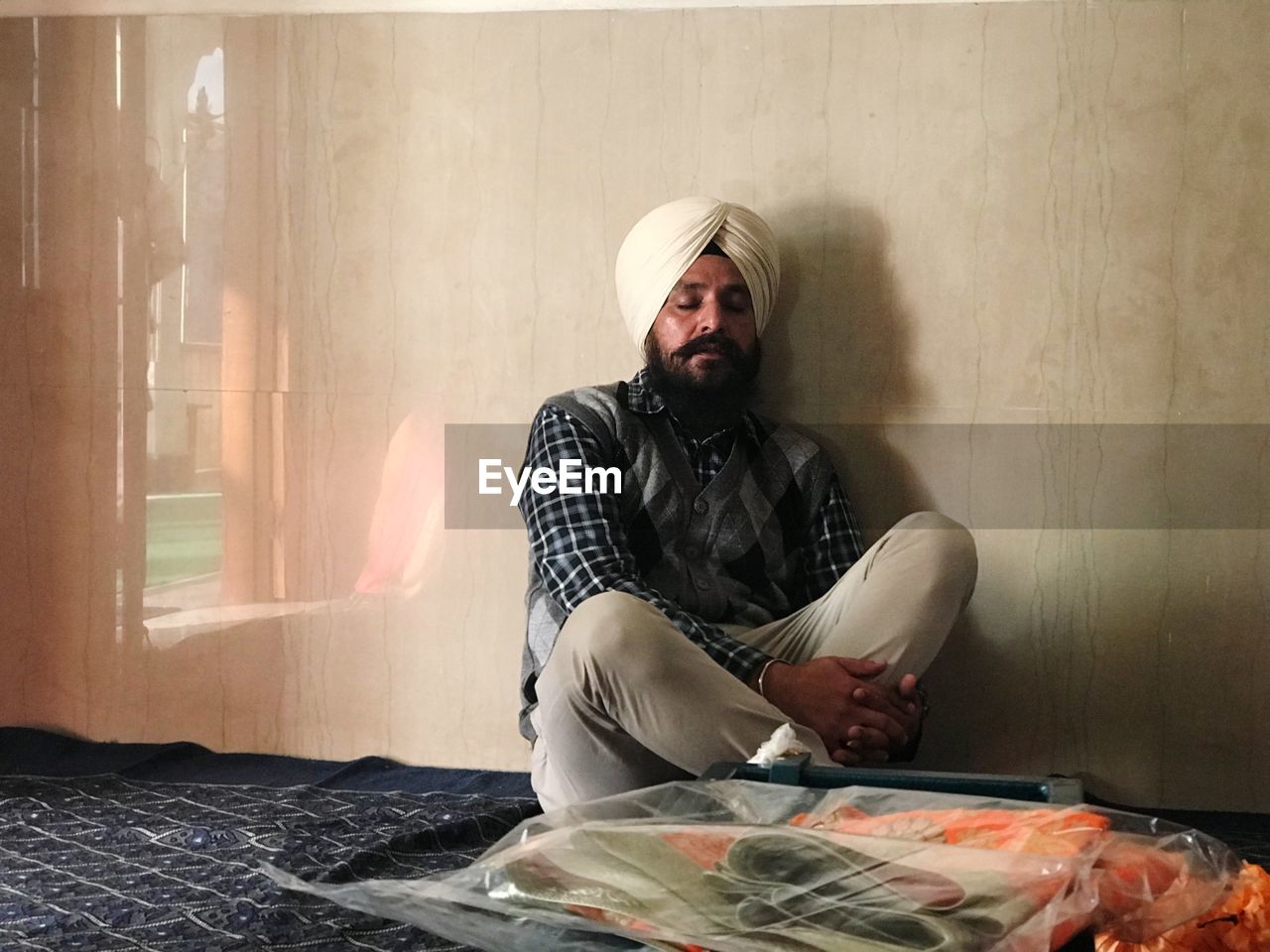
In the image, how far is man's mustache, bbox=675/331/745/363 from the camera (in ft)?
7.19

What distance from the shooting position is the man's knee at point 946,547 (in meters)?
2.02

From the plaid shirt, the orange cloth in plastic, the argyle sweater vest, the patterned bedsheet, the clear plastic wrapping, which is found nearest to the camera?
the clear plastic wrapping

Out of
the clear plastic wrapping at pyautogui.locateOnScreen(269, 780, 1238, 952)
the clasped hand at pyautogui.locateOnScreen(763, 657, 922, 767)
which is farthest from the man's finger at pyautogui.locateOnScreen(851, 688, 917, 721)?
the clear plastic wrapping at pyautogui.locateOnScreen(269, 780, 1238, 952)

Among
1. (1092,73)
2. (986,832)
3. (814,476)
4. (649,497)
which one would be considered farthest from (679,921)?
(1092,73)

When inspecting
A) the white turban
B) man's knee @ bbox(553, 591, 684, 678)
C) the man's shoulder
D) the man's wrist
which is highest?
the white turban

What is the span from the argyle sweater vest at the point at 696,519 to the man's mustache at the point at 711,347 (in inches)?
5.2

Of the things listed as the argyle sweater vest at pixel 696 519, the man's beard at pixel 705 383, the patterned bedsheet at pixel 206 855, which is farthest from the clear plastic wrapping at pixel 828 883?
the man's beard at pixel 705 383

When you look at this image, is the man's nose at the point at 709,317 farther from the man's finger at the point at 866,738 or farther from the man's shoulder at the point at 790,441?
the man's finger at the point at 866,738

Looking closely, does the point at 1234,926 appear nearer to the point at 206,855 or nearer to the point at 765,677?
the point at 765,677

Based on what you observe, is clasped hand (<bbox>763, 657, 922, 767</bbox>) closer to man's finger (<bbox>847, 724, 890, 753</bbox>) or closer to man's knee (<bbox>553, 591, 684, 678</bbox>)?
man's finger (<bbox>847, 724, 890, 753</bbox>)

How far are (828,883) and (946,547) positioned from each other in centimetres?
104

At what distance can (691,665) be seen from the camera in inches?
69.5

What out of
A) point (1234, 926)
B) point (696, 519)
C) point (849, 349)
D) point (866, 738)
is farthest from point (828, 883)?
point (849, 349)

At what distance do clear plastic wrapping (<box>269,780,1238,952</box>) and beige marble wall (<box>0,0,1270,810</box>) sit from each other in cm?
117
